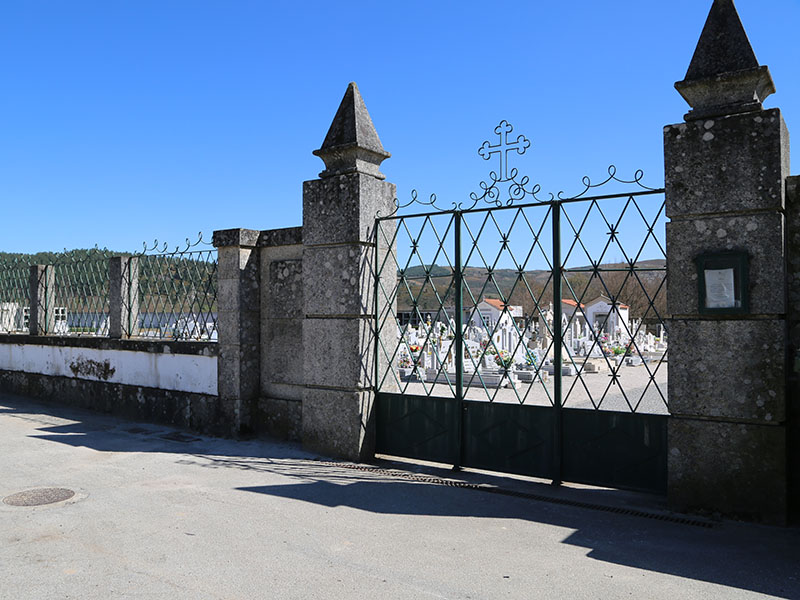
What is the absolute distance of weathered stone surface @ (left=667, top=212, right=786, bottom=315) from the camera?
4.67 meters

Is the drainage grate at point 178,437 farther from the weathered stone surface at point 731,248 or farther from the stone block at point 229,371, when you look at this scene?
the weathered stone surface at point 731,248

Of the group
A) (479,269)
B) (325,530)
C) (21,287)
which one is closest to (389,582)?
(325,530)

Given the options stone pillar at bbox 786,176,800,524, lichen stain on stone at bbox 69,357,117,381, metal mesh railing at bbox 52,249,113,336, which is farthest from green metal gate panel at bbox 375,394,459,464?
metal mesh railing at bbox 52,249,113,336

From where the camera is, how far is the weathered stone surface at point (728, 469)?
4.66m

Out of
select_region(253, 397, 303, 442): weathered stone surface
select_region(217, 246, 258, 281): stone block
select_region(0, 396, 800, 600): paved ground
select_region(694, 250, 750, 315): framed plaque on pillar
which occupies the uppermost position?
select_region(217, 246, 258, 281): stone block

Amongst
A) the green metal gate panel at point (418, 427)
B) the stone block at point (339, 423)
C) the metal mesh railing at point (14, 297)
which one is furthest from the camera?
the metal mesh railing at point (14, 297)

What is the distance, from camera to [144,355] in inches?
364

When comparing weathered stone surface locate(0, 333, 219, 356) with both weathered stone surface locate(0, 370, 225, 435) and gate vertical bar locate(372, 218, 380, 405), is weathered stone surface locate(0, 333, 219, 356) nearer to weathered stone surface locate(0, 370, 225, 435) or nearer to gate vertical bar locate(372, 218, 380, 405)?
weathered stone surface locate(0, 370, 225, 435)

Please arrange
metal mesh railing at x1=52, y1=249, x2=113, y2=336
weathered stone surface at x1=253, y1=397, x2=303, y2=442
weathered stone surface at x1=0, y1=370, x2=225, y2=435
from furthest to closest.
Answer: metal mesh railing at x1=52, y1=249, x2=113, y2=336 → weathered stone surface at x1=0, y1=370, x2=225, y2=435 → weathered stone surface at x1=253, y1=397, x2=303, y2=442

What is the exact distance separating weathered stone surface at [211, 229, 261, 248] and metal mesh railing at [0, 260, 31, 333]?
686cm

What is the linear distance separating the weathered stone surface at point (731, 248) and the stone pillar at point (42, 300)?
1124 centimetres

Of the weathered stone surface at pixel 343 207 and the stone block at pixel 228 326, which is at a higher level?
the weathered stone surface at pixel 343 207

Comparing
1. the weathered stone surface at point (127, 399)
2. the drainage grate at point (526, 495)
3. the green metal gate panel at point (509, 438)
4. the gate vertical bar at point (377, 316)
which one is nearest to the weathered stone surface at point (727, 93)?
the green metal gate panel at point (509, 438)

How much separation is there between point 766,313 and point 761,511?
1513 mm
